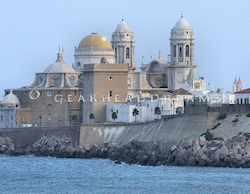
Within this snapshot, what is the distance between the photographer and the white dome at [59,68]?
12531 cm

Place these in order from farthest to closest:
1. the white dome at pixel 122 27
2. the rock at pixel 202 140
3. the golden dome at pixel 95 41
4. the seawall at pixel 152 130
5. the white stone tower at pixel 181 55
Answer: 1. the golden dome at pixel 95 41
2. the white dome at pixel 122 27
3. the white stone tower at pixel 181 55
4. the seawall at pixel 152 130
5. the rock at pixel 202 140

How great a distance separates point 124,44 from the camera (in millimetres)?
130000

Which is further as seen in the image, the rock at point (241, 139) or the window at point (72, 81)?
the window at point (72, 81)

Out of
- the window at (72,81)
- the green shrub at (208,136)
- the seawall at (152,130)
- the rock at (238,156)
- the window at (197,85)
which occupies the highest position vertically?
the window at (72,81)

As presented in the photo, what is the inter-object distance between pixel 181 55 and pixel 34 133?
25126 mm

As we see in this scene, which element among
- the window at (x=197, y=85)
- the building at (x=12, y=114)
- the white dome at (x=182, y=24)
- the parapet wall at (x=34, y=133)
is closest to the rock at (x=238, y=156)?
the parapet wall at (x=34, y=133)

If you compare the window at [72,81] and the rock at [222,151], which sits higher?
the window at [72,81]

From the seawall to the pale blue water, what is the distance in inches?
274

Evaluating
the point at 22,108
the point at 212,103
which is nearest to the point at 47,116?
the point at 22,108

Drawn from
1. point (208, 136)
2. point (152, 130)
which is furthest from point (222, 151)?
point (152, 130)

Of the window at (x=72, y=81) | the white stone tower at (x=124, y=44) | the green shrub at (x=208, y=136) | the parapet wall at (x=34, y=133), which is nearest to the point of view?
the green shrub at (x=208, y=136)

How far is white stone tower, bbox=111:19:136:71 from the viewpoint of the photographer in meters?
130

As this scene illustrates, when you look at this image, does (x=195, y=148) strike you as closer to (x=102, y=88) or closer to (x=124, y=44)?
(x=102, y=88)
